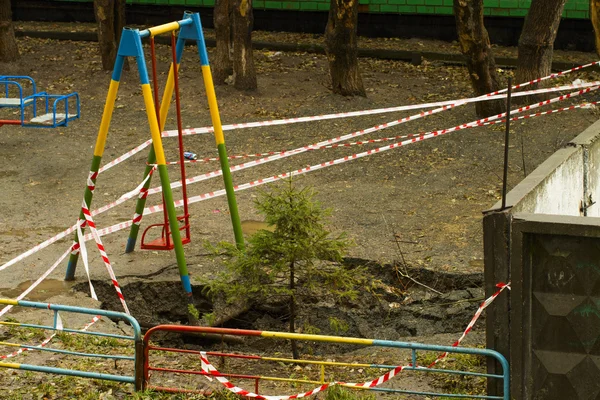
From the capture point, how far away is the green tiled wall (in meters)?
20.7

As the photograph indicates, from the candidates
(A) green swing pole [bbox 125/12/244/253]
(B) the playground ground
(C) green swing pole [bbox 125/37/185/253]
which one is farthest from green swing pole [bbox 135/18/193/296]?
(B) the playground ground

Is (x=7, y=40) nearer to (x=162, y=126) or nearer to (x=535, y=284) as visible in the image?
(x=162, y=126)

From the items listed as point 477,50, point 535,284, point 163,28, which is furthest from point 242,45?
point 535,284

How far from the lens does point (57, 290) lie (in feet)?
30.2

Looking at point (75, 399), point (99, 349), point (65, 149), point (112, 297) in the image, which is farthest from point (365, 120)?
point (75, 399)

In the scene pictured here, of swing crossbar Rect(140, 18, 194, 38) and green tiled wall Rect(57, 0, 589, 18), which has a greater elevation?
swing crossbar Rect(140, 18, 194, 38)

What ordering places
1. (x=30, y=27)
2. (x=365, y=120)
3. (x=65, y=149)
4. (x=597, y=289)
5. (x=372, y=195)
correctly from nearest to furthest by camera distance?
(x=597, y=289)
(x=372, y=195)
(x=65, y=149)
(x=365, y=120)
(x=30, y=27)

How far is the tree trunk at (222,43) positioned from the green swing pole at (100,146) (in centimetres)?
829

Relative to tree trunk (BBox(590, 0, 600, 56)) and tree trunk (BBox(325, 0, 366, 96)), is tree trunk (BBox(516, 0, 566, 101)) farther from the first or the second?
tree trunk (BBox(325, 0, 366, 96))

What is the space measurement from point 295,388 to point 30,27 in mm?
18101

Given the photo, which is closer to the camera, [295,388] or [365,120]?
[295,388]

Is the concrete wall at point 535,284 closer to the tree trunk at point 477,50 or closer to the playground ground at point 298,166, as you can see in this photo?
the playground ground at point 298,166

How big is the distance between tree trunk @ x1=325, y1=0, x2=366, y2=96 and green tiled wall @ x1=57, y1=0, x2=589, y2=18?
5923 millimetres

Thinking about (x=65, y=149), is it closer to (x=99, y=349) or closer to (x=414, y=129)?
(x=414, y=129)
